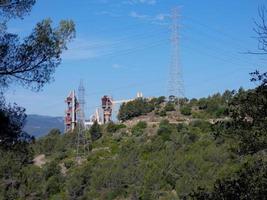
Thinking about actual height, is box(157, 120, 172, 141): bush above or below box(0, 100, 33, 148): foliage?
above

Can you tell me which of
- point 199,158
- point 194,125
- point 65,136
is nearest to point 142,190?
point 199,158

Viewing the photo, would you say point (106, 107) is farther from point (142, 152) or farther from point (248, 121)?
point (248, 121)

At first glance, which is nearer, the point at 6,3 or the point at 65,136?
the point at 6,3

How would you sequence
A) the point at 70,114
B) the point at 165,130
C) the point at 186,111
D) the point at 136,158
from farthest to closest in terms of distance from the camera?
1. the point at 70,114
2. the point at 186,111
3. the point at 165,130
4. the point at 136,158

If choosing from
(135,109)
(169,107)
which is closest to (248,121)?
(169,107)

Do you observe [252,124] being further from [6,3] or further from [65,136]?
[65,136]

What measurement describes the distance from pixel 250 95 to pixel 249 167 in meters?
0.96

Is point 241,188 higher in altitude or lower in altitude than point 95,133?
lower

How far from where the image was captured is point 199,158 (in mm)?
34469

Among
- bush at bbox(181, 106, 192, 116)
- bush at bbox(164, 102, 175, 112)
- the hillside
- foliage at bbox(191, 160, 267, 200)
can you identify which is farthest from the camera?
bush at bbox(164, 102, 175, 112)

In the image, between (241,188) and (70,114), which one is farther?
(70,114)

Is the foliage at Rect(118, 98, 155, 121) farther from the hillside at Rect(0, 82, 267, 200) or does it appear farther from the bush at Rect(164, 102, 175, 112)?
the bush at Rect(164, 102, 175, 112)

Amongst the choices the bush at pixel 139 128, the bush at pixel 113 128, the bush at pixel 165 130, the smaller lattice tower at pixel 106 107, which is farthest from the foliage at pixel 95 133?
the smaller lattice tower at pixel 106 107

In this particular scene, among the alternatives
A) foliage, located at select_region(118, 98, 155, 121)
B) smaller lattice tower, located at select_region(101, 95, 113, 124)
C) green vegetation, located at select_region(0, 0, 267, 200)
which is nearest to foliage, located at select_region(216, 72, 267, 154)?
green vegetation, located at select_region(0, 0, 267, 200)
